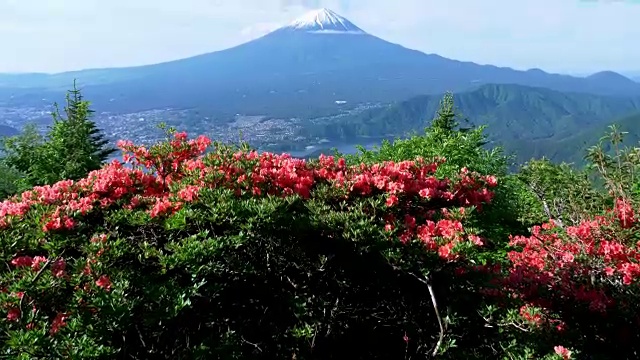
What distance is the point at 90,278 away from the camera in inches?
126

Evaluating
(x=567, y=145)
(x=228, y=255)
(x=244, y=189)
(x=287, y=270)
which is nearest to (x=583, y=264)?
(x=287, y=270)

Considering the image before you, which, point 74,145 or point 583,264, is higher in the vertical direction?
point 583,264

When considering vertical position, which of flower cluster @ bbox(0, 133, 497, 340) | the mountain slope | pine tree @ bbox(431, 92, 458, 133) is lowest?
the mountain slope

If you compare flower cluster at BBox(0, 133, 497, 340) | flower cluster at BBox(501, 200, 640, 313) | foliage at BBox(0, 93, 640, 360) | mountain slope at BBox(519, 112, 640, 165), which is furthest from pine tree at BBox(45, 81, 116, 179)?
mountain slope at BBox(519, 112, 640, 165)

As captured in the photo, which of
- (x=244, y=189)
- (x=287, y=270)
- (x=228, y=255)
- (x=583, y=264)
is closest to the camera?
(x=228, y=255)

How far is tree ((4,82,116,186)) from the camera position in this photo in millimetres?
16094

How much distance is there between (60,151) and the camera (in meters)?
17.6

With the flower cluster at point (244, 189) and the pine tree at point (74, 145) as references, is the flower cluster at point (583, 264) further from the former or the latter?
the pine tree at point (74, 145)

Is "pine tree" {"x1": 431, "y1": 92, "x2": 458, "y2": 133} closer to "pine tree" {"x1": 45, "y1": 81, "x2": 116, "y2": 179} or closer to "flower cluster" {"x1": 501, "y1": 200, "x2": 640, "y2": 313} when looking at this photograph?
"pine tree" {"x1": 45, "y1": 81, "x2": 116, "y2": 179}

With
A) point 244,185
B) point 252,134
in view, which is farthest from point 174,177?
point 252,134

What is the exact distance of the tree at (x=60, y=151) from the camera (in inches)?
634

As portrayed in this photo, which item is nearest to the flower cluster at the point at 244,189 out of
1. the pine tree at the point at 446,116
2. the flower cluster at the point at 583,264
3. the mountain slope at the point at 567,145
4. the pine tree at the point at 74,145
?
the flower cluster at the point at 583,264

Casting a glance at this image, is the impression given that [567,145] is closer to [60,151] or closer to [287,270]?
[60,151]

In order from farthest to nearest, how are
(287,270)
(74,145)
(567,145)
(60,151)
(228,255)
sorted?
(567,145)
(74,145)
(60,151)
(287,270)
(228,255)
